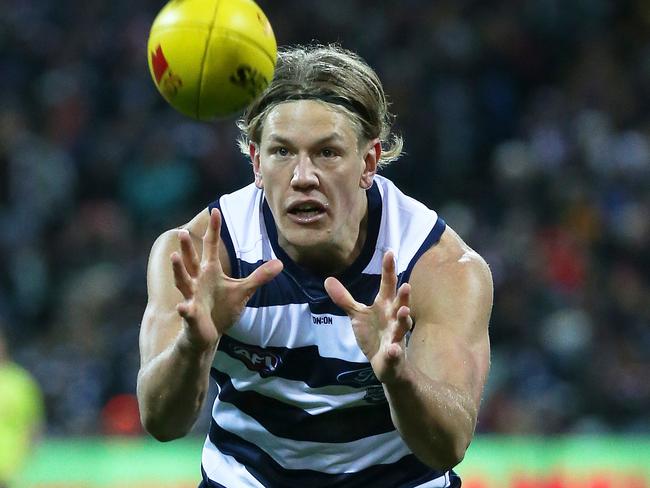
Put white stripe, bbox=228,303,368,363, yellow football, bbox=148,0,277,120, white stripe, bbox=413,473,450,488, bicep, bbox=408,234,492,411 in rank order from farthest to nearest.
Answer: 1. white stripe, bbox=413,473,450,488
2. white stripe, bbox=228,303,368,363
3. yellow football, bbox=148,0,277,120
4. bicep, bbox=408,234,492,411

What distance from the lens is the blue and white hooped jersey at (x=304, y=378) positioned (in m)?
4.77

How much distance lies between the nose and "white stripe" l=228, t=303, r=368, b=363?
1.50ft

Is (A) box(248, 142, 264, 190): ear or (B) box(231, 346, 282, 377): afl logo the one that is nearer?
(B) box(231, 346, 282, 377): afl logo

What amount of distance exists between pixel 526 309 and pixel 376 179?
620 centimetres

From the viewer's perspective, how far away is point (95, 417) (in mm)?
10812

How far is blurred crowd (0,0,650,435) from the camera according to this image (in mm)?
10977

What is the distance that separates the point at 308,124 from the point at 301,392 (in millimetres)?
943

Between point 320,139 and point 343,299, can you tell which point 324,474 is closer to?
point 343,299

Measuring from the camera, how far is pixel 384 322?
4.24m

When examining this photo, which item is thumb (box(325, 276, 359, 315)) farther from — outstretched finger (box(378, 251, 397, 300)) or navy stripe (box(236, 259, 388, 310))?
navy stripe (box(236, 259, 388, 310))

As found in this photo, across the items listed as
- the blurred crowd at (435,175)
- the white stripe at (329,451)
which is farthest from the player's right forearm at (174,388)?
the blurred crowd at (435,175)

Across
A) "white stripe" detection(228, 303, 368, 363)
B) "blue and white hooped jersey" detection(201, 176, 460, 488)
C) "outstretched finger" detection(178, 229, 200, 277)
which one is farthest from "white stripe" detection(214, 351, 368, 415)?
"outstretched finger" detection(178, 229, 200, 277)

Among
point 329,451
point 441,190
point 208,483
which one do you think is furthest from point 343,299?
point 441,190

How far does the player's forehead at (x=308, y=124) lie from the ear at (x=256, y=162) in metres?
0.12
